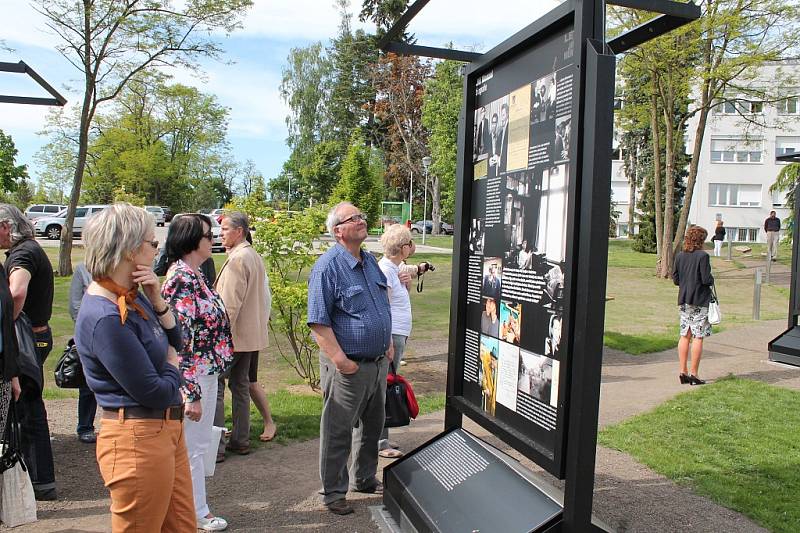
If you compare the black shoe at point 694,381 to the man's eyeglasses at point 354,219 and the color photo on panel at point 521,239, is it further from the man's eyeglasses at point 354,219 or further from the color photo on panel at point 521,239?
the man's eyeglasses at point 354,219

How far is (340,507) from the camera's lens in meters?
4.52

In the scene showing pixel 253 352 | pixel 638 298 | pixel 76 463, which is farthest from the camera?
pixel 638 298

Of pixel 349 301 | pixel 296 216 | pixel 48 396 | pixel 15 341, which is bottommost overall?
pixel 48 396

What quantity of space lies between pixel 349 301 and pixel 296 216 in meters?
3.28

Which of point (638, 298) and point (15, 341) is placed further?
point (638, 298)

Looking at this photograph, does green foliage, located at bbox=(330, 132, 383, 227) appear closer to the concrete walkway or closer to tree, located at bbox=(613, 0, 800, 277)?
tree, located at bbox=(613, 0, 800, 277)

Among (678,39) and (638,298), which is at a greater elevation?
(678,39)

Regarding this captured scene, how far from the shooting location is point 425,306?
52.8 ft

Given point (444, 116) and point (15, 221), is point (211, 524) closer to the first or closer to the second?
point (15, 221)

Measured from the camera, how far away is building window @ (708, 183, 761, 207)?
181 feet

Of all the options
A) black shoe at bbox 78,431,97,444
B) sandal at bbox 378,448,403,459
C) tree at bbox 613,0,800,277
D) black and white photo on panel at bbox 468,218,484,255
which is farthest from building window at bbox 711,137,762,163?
black shoe at bbox 78,431,97,444

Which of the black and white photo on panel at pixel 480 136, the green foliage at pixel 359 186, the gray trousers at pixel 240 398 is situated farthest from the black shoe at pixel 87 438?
the green foliage at pixel 359 186

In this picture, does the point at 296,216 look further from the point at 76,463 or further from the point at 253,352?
the point at 76,463

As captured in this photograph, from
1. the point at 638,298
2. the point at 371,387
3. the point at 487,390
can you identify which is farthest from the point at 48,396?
the point at 638,298
